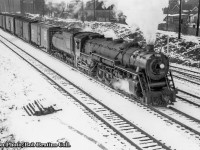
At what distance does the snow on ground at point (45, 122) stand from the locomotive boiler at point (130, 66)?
3.22m

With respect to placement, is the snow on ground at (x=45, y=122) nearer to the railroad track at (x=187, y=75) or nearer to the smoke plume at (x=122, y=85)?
the smoke plume at (x=122, y=85)

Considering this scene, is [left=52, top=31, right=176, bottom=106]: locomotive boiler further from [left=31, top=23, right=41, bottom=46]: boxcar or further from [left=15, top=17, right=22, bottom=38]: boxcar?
[left=15, top=17, right=22, bottom=38]: boxcar

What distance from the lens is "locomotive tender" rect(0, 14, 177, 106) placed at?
1326cm

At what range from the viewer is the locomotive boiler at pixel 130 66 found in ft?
43.4

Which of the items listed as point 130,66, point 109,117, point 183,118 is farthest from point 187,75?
point 109,117

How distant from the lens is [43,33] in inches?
1171

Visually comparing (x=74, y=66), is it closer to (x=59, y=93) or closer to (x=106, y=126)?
(x=59, y=93)

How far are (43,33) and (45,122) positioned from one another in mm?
19911

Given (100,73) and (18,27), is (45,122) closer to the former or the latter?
(100,73)

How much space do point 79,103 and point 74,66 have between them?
29.2ft

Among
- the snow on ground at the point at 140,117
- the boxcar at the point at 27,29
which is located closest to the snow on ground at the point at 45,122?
the snow on ground at the point at 140,117

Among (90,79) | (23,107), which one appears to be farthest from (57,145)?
(90,79)

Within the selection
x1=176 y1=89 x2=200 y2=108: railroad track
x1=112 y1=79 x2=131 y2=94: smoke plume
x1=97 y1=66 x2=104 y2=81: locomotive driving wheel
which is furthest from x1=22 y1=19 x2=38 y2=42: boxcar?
x1=176 y1=89 x2=200 y2=108: railroad track

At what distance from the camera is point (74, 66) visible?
880 inches
